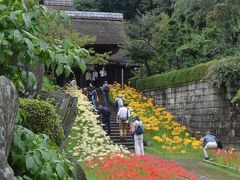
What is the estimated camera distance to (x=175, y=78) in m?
22.4

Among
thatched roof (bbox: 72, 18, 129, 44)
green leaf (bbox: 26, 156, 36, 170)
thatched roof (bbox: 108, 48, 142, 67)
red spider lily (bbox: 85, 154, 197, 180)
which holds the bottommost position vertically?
red spider lily (bbox: 85, 154, 197, 180)

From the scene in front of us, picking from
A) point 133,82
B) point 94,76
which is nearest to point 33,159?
point 133,82

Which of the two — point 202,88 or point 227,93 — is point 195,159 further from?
point 202,88

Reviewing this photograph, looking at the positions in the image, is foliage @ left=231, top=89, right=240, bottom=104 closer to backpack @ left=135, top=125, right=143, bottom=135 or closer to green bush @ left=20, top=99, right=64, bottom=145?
backpack @ left=135, top=125, right=143, bottom=135

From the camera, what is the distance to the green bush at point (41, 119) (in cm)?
662

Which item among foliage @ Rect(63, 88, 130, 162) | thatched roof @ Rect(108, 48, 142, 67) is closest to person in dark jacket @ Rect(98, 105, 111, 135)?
foliage @ Rect(63, 88, 130, 162)

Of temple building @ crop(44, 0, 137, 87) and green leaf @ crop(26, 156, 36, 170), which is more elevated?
temple building @ crop(44, 0, 137, 87)

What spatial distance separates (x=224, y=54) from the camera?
69.1ft

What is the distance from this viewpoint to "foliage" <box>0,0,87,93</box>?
3031 millimetres

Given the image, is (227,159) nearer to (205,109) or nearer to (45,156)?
(205,109)

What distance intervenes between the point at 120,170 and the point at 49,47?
7198 mm

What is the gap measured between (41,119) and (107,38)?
84.8 feet

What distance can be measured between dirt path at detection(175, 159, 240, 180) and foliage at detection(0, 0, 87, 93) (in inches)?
364

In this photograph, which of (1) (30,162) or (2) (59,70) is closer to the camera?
(1) (30,162)
